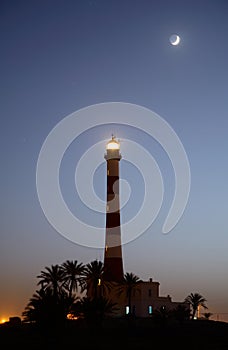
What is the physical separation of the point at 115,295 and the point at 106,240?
8483mm

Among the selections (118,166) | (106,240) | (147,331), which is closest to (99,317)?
(147,331)

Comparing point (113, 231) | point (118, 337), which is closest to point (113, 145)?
point (113, 231)

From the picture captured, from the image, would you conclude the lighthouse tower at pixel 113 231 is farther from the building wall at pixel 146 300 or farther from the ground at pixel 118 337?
the ground at pixel 118 337

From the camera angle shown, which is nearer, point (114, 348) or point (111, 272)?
point (114, 348)

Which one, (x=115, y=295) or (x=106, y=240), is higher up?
(x=106, y=240)

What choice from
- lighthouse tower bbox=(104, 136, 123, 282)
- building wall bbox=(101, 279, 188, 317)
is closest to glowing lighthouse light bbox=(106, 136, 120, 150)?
lighthouse tower bbox=(104, 136, 123, 282)

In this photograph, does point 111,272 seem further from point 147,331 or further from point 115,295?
point 147,331

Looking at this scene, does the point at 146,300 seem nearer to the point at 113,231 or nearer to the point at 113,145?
the point at 113,231

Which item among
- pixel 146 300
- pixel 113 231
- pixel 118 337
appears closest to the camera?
pixel 118 337

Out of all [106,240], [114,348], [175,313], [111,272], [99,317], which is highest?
[106,240]

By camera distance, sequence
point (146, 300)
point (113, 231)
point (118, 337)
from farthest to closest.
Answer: point (146, 300)
point (113, 231)
point (118, 337)

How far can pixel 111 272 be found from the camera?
81.1 metres

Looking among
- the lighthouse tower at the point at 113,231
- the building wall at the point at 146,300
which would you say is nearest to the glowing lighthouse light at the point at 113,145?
the lighthouse tower at the point at 113,231

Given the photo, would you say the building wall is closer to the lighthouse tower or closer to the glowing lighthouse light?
the lighthouse tower
